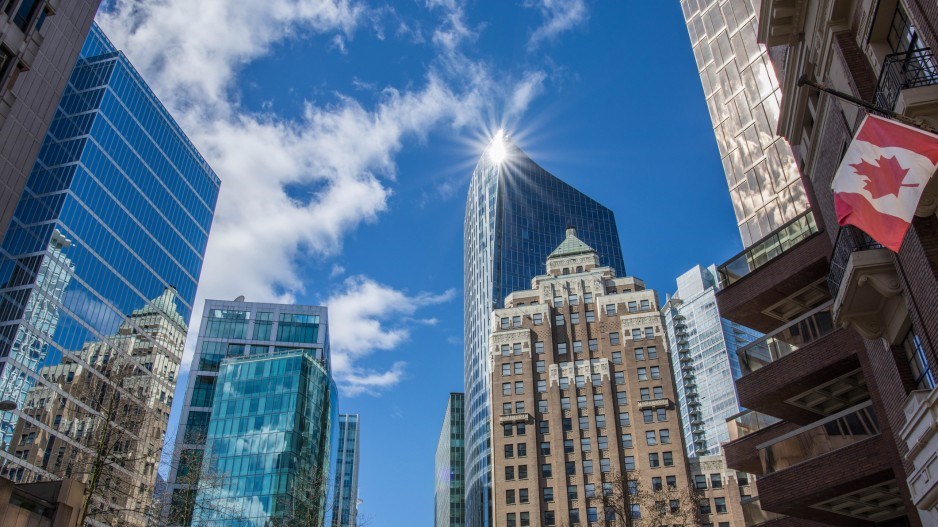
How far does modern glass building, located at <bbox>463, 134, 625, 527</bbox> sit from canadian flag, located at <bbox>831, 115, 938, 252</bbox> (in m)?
109

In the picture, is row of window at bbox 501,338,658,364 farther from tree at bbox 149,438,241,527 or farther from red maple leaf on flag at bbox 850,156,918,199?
red maple leaf on flag at bbox 850,156,918,199

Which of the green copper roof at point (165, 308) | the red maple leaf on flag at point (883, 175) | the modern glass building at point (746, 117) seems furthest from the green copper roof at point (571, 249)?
the red maple leaf on flag at point (883, 175)

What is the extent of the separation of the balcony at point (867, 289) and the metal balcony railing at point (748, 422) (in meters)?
10.8

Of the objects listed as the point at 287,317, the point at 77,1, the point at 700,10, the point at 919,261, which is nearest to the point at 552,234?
the point at 287,317

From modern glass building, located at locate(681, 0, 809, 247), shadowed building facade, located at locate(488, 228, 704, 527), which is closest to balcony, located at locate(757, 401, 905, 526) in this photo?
modern glass building, located at locate(681, 0, 809, 247)

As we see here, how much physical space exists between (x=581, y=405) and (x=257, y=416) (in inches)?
1745

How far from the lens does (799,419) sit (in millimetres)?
27703

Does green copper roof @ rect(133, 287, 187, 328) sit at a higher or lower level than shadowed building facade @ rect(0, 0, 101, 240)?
higher

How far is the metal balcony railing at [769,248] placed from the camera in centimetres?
2717

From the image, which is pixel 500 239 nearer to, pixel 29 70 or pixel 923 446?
pixel 29 70

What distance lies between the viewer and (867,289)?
17656 millimetres

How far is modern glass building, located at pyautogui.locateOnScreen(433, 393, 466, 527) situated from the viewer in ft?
489

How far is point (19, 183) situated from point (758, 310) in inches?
1392

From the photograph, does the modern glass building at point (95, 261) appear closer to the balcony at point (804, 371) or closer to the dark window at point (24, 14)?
the dark window at point (24, 14)
